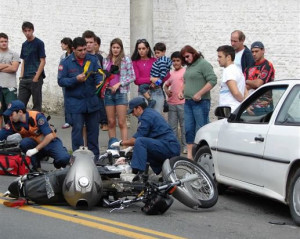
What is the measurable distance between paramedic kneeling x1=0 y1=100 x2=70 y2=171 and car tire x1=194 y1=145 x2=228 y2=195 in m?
2.01

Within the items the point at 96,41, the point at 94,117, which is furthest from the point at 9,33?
the point at 94,117

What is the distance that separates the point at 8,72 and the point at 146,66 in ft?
9.43

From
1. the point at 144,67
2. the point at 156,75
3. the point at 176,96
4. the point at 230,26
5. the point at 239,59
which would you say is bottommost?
the point at 176,96

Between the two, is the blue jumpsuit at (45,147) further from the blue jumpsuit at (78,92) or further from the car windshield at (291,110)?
the car windshield at (291,110)

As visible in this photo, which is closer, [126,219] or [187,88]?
[126,219]

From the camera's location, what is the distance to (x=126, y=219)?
344 inches

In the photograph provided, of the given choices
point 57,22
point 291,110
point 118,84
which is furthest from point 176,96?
point 57,22

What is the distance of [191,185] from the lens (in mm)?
9547

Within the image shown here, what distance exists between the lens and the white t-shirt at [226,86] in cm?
1167

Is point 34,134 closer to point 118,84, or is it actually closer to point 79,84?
point 79,84

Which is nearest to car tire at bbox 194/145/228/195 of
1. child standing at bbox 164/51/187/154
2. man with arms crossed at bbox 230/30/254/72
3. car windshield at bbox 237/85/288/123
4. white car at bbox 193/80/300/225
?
white car at bbox 193/80/300/225

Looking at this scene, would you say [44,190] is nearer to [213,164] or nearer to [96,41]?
[213,164]

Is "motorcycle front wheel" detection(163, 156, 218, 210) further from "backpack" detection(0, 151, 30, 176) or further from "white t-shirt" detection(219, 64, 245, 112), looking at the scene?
"backpack" detection(0, 151, 30, 176)

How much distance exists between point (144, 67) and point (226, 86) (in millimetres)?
2247
